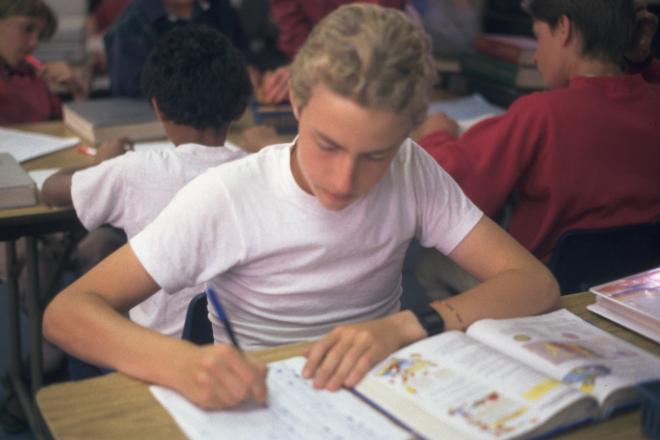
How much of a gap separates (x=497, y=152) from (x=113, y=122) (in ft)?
3.75

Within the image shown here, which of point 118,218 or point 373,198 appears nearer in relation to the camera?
point 373,198

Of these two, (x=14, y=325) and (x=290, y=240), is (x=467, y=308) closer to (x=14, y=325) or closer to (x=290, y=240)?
(x=290, y=240)

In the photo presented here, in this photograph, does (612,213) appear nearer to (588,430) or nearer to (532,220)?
(532,220)

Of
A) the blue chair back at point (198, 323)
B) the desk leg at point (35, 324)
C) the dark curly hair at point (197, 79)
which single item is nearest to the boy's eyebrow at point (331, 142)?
the blue chair back at point (198, 323)

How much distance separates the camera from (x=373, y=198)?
1.32 metres

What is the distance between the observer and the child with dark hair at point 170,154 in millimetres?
1648

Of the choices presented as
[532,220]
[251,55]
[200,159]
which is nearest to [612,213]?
[532,220]

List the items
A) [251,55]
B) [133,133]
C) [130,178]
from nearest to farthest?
[130,178] → [133,133] → [251,55]

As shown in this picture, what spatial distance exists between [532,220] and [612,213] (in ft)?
0.59

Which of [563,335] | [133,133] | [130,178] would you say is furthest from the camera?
[133,133]

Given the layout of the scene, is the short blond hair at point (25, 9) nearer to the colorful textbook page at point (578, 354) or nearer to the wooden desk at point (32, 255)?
the wooden desk at point (32, 255)

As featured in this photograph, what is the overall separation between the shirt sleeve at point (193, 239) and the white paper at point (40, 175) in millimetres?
876

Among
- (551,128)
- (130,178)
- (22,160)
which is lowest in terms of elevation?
(22,160)

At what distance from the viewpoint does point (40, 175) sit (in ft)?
6.68
